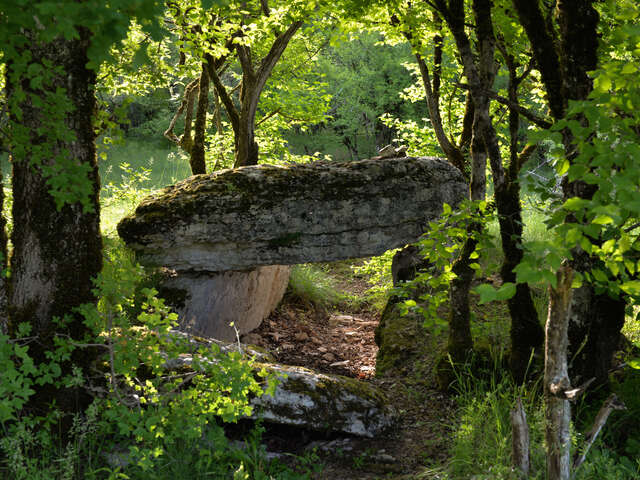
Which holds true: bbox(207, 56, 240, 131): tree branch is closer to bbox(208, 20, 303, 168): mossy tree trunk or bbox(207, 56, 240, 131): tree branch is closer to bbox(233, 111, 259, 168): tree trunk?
bbox(208, 20, 303, 168): mossy tree trunk

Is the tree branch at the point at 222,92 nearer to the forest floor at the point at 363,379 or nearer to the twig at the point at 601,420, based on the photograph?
the forest floor at the point at 363,379

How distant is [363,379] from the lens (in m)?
5.57

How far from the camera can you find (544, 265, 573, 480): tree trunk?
2641mm

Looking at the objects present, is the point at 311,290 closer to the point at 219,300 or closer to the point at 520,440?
the point at 219,300

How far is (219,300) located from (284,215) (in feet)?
5.09

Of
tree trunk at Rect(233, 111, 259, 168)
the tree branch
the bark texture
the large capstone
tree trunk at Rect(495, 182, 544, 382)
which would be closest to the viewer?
the bark texture

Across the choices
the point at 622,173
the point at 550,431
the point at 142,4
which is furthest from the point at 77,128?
the point at 550,431

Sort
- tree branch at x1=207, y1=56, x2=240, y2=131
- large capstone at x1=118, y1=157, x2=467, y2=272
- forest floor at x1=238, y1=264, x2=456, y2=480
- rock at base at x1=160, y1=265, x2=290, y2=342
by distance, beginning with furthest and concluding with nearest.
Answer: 1. tree branch at x1=207, y1=56, x2=240, y2=131
2. rock at base at x1=160, y1=265, x2=290, y2=342
3. large capstone at x1=118, y1=157, x2=467, y2=272
4. forest floor at x1=238, y1=264, x2=456, y2=480

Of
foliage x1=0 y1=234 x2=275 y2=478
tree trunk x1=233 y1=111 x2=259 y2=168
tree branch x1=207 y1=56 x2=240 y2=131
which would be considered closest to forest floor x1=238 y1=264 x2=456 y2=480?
foliage x1=0 y1=234 x2=275 y2=478

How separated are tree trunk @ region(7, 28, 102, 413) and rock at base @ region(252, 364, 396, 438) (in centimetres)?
146

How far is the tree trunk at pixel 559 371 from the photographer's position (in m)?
2.64

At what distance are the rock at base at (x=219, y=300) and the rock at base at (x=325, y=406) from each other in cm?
165

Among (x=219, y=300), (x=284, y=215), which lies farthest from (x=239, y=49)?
(x=219, y=300)

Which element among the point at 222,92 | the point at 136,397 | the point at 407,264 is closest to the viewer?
the point at 136,397
